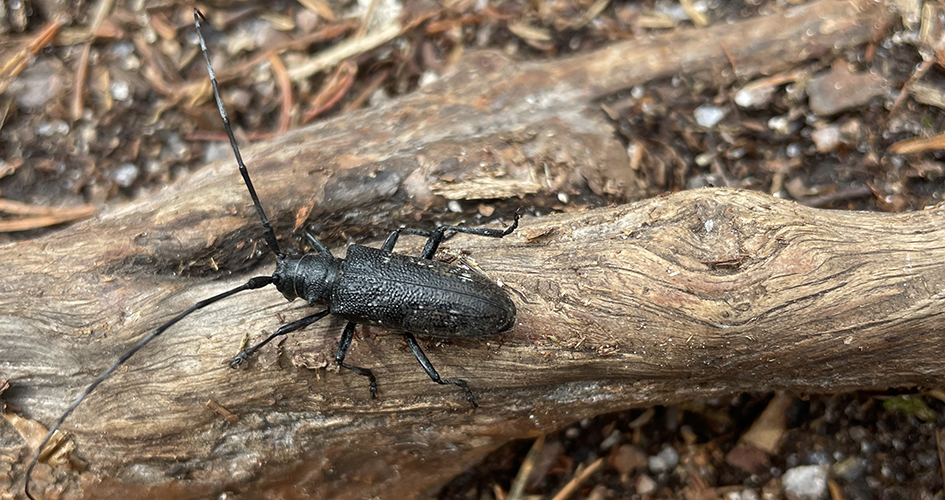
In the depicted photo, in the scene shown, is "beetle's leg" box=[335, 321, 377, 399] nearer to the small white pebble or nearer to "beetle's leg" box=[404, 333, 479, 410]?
"beetle's leg" box=[404, 333, 479, 410]

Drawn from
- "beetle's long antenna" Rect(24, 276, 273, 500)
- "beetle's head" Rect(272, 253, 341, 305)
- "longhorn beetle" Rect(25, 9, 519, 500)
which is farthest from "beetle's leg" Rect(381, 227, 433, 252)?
"beetle's long antenna" Rect(24, 276, 273, 500)

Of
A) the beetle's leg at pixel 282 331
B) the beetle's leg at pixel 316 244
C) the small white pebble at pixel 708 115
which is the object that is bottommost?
the beetle's leg at pixel 282 331

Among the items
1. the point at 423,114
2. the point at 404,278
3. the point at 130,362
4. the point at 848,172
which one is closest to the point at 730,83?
the point at 848,172

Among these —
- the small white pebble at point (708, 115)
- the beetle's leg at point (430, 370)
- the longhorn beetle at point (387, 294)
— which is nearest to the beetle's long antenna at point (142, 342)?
the longhorn beetle at point (387, 294)

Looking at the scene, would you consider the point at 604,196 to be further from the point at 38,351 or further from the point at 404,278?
the point at 38,351

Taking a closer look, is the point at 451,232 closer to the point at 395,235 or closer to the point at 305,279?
the point at 395,235

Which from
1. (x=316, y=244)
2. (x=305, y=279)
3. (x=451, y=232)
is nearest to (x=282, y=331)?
Answer: (x=305, y=279)

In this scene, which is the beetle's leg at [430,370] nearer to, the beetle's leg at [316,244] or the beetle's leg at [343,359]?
the beetle's leg at [343,359]
